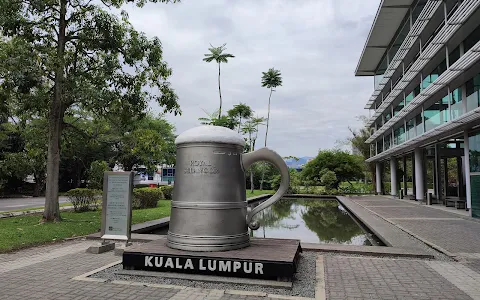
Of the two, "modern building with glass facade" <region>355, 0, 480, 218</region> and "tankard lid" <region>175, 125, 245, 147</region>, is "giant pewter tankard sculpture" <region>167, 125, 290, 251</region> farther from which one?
"modern building with glass facade" <region>355, 0, 480, 218</region>

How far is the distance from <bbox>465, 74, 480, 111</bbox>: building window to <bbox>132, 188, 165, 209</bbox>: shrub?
588 inches

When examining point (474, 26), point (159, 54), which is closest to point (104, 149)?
point (159, 54)

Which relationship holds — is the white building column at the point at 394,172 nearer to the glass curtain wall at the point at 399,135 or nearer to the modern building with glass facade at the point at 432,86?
the modern building with glass facade at the point at 432,86

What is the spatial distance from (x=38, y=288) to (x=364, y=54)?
3296 centimetres

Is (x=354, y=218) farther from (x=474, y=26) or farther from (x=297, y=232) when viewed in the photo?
(x=474, y=26)

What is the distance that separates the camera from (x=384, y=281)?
18.4ft

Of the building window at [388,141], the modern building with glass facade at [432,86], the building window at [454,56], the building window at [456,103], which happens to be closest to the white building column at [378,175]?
the modern building with glass facade at [432,86]

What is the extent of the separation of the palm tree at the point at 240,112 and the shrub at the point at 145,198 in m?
27.1

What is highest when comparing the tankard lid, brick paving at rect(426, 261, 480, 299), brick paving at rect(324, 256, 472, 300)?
the tankard lid

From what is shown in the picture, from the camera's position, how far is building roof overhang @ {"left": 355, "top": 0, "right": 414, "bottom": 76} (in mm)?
24016

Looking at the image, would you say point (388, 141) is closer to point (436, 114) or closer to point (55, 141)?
point (436, 114)

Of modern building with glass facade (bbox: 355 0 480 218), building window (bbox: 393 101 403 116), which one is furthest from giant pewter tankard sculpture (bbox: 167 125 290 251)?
building window (bbox: 393 101 403 116)

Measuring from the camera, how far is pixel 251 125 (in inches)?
1795

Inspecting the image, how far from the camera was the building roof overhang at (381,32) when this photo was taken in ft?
78.8
